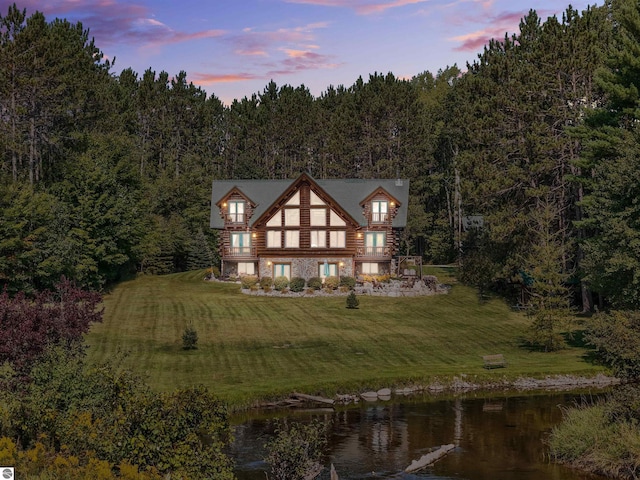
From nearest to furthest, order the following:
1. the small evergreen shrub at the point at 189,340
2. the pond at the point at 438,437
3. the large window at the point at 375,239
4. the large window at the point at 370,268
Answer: the pond at the point at 438,437
the small evergreen shrub at the point at 189,340
the large window at the point at 375,239
the large window at the point at 370,268

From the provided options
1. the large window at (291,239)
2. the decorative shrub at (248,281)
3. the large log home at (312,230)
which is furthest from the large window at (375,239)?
the decorative shrub at (248,281)

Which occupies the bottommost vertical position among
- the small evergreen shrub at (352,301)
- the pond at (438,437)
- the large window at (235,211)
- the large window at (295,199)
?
the pond at (438,437)

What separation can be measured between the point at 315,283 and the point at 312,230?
22.0ft

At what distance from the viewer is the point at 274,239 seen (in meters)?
79.7

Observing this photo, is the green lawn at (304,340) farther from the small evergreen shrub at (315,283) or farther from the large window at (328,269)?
the large window at (328,269)

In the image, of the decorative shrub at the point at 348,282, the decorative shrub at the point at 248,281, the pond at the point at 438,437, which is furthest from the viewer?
the decorative shrub at the point at 248,281

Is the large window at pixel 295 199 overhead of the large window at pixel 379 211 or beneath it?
overhead

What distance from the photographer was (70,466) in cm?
1922

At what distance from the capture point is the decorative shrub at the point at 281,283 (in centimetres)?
7362

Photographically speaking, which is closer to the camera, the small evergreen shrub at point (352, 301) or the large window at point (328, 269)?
the small evergreen shrub at point (352, 301)

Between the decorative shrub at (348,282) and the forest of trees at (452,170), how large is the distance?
42.0 ft

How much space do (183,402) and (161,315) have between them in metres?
39.8

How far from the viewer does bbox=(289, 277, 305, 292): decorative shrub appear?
7306 cm

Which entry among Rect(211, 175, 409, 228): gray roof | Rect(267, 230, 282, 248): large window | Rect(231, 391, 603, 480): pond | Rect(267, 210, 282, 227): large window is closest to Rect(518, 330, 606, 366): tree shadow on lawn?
Rect(231, 391, 603, 480): pond
